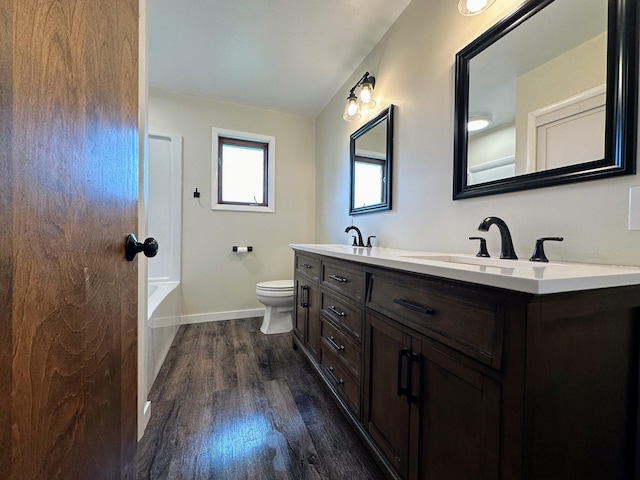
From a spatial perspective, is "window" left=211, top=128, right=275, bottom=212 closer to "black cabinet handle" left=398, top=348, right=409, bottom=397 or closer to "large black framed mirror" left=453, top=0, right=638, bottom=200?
"large black framed mirror" left=453, top=0, right=638, bottom=200

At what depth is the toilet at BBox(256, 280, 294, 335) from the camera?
99.1 inches

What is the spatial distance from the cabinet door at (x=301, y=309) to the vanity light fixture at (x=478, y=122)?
1344 mm

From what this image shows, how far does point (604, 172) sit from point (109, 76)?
1.41 m

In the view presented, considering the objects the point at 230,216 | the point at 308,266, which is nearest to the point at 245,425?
the point at 308,266

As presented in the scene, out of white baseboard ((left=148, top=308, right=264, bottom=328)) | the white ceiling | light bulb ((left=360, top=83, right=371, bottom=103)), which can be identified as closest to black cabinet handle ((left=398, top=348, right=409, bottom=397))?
light bulb ((left=360, top=83, right=371, bottom=103))

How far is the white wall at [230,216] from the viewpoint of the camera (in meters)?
2.81

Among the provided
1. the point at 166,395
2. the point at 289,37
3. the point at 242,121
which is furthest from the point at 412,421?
the point at 242,121

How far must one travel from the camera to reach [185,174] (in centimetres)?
279

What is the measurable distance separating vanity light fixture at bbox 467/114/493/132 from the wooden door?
1.37 m

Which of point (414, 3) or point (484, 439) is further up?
point (414, 3)

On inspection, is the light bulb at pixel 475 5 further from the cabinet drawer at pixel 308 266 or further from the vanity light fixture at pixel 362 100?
the cabinet drawer at pixel 308 266

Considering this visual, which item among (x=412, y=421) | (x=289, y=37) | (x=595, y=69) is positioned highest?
(x=289, y=37)

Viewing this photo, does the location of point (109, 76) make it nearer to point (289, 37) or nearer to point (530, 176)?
point (530, 176)

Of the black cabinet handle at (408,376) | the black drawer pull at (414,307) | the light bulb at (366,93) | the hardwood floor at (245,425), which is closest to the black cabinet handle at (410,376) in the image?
the black cabinet handle at (408,376)
